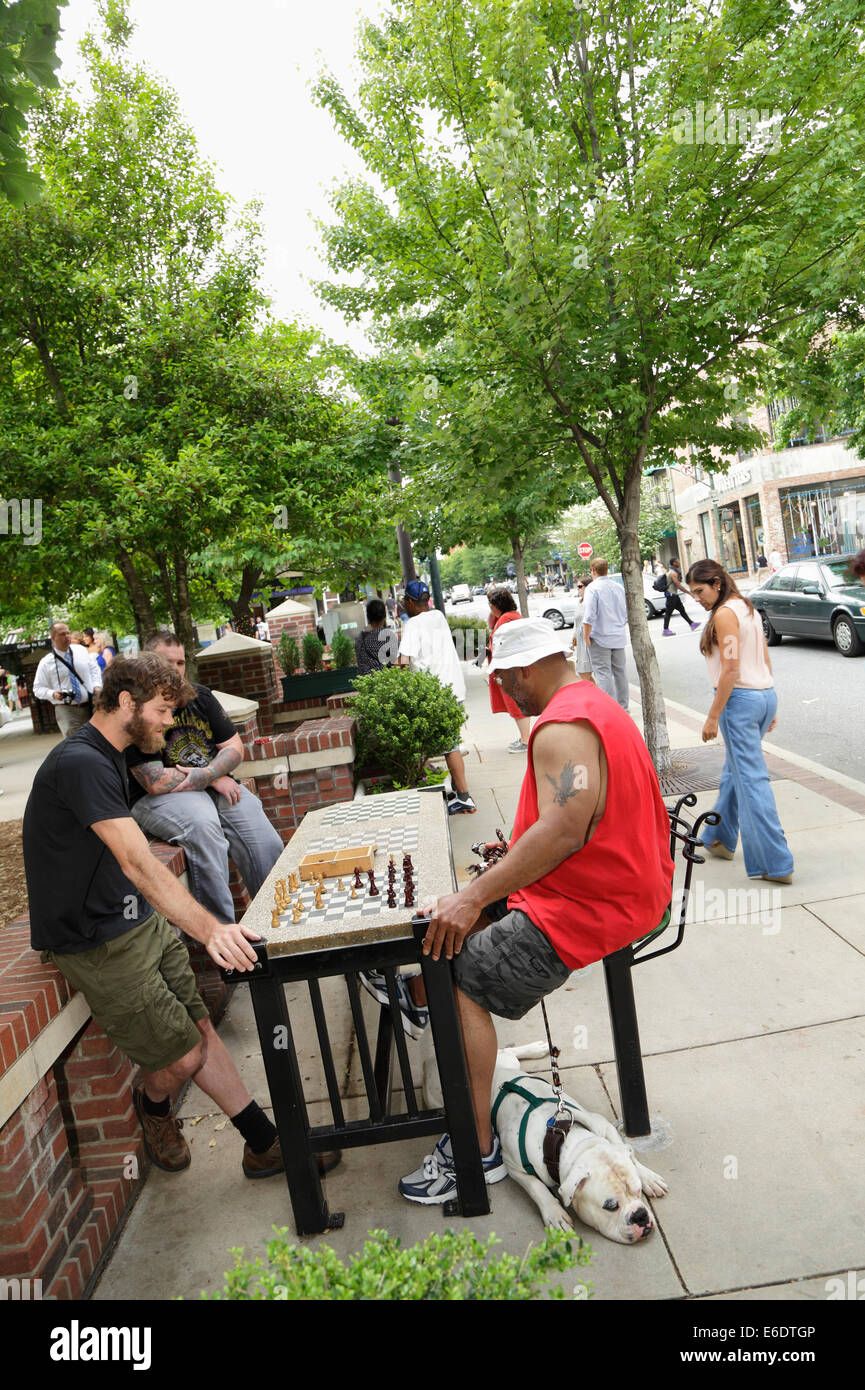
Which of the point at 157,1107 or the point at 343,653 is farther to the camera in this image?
the point at 343,653

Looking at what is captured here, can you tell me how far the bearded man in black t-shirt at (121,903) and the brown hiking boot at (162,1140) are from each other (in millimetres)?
135

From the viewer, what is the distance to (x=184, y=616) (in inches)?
418

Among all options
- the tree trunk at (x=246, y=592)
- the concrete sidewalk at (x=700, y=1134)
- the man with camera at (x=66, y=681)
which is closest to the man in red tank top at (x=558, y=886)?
the concrete sidewalk at (x=700, y=1134)

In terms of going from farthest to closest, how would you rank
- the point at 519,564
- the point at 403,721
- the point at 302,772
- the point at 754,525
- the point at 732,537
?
the point at 732,537
the point at 754,525
the point at 519,564
the point at 403,721
the point at 302,772

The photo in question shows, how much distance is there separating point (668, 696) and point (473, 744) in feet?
12.6

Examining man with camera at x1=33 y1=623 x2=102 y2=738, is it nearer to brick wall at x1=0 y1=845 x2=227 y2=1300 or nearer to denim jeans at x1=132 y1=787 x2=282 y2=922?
denim jeans at x1=132 y1=787 x2=282 y2=922

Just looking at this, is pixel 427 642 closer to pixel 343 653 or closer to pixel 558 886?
pixel 343 653

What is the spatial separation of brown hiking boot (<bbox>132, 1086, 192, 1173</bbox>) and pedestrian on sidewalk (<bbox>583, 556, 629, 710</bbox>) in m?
7.66

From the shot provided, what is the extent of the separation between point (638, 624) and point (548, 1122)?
5749 millimetres

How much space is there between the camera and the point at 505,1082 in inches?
128

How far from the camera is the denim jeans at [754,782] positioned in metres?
5.22

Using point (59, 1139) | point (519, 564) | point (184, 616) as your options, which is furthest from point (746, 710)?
point (519, 564)

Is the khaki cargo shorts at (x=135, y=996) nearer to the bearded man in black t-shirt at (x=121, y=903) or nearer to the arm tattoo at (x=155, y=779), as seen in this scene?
the bearded man in black t-shirt at (x=121, y=903)

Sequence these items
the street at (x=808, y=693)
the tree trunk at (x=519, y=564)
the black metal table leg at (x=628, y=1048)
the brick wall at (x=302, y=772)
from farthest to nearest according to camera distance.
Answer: the tree trunk at (x=519, y=564), the street at (x=808, y=693), the brick wall at (x=302, y=772), the black metal table leg at (x=628, y=1048)
